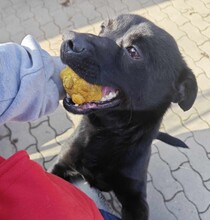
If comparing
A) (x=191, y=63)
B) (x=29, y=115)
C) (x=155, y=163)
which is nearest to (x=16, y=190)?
(x=29, y=115)


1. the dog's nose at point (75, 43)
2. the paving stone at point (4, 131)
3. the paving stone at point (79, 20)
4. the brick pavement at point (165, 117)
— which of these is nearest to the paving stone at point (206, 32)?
the brick pavement at point (165, 117)

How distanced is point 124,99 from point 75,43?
377 mm

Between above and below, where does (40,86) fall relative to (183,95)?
above

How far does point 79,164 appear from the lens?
79.1 inches

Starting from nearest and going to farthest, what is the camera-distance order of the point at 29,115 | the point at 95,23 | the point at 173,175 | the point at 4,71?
the point at 4,71 → the point at 29,115 → the point at 173,175 → the point at 95,23

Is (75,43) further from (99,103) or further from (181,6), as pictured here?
(181,6)

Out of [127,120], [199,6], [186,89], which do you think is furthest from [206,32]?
[127,120]

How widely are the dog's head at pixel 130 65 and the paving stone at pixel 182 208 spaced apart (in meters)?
0.88

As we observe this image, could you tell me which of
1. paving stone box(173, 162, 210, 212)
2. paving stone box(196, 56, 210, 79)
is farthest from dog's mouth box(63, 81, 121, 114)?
paving stone box(196, 56, 210, 79)

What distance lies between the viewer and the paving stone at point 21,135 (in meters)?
2.57

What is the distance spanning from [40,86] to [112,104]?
1.17ft

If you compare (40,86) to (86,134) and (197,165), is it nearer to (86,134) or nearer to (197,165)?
(86,134)

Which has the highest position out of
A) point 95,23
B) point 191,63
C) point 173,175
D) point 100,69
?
point 100,69

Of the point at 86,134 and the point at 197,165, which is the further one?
the point at 197,165
